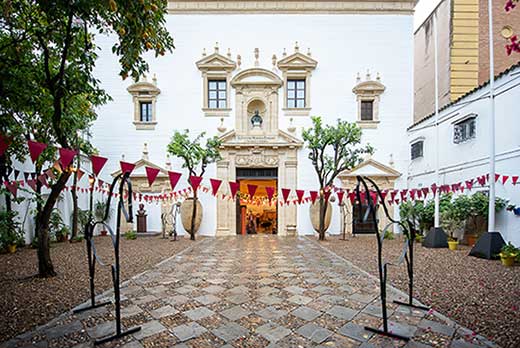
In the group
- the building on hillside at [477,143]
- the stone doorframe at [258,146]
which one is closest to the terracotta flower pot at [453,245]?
the building on hillside at [477,143]

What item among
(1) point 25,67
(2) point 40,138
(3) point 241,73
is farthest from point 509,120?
(2) point 40,138

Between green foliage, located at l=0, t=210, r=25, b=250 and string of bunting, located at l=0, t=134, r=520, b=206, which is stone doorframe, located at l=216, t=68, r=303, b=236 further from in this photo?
green foliage, located at l=0, t=210, r=25, b=250

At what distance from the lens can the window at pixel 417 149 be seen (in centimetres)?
1138

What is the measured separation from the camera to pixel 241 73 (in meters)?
12.3

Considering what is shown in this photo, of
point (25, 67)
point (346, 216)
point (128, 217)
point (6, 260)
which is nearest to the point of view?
point (128, 217)

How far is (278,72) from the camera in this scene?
12508mm

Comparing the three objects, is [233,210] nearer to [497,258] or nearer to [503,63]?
[497,258]

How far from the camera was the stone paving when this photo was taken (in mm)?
2744

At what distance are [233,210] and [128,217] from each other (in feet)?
30.9

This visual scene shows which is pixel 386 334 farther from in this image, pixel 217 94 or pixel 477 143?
pixel 217 94

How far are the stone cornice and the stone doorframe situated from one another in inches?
120

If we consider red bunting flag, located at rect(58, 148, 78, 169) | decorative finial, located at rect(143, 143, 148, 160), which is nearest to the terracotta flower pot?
red bunting flag, located at rect(58, 148, 78, 169)

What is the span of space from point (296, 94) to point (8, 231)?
11.8 m

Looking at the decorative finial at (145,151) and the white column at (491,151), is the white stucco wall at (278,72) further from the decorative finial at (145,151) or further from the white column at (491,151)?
the white column at (491,151)
